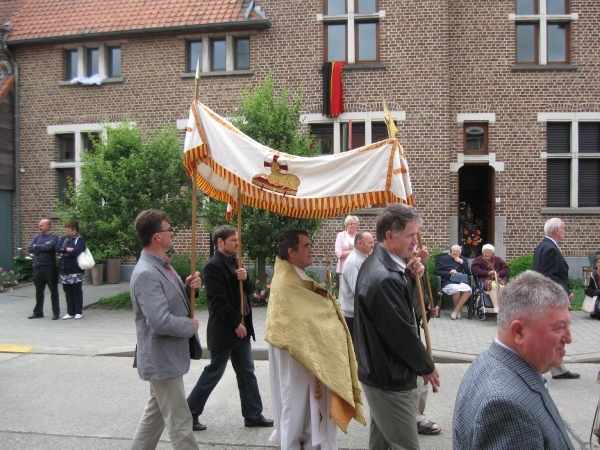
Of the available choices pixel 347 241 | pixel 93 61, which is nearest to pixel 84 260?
pixel 347 241

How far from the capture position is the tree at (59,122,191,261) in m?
11.3

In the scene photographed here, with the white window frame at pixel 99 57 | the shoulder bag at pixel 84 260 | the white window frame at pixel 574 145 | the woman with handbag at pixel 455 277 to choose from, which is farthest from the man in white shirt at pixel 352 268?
the white window frame at pixel 99 57

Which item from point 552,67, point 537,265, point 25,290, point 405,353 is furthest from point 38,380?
point 552,67

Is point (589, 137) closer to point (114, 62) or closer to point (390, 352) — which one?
point (114, 62)

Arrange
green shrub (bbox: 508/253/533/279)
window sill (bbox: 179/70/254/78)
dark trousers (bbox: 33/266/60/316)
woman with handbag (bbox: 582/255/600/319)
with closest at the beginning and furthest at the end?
woman with handbag (bbox: 582/255/600/319) < dark trousers (bbox: 33/266/60/316) < green shrub (bbox: 508/253/533/279) < window sill (bbox: 179/70/254/78)

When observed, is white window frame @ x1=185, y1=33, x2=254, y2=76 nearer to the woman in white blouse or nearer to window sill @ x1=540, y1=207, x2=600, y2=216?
the woman in white blouse

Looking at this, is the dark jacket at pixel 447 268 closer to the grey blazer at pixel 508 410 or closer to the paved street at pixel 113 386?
the paved street at pixel 113 386

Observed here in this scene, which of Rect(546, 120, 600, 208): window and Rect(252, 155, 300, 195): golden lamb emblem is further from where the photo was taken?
Rect(546, 120, 600, 208): window

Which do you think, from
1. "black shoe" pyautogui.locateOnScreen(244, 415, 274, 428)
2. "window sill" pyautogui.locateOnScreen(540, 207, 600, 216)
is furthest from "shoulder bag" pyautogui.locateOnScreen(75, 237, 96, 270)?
"window sill" pyautogui.locateOnScreen(540, 207, 600, 216)

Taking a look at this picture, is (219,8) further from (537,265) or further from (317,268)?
(537,265)

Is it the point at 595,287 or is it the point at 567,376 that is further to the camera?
the point at 595,287

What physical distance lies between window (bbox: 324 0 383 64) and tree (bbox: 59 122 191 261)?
5384 mm

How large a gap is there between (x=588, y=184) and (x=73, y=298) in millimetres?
12832

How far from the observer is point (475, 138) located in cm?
1450
